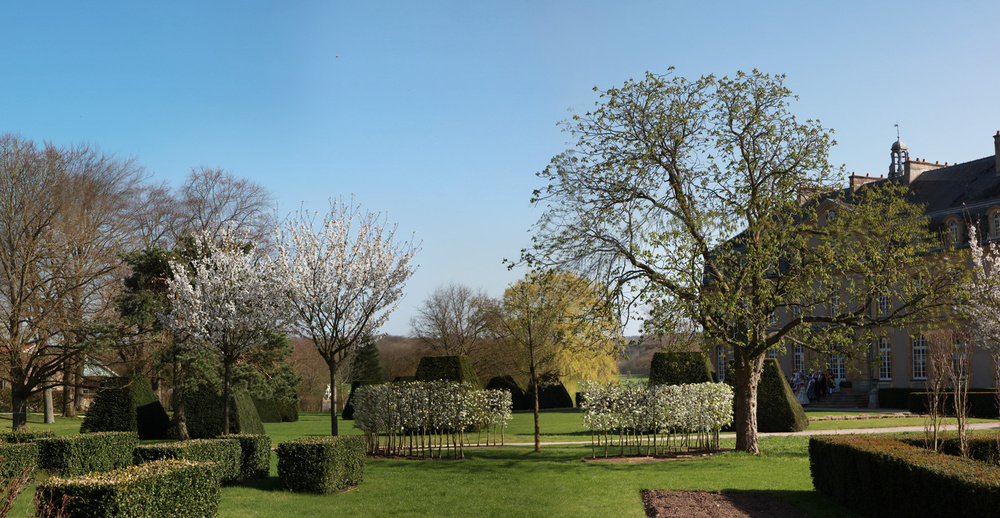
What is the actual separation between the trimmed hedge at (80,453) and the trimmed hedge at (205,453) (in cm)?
320

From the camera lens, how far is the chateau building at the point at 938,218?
116ft

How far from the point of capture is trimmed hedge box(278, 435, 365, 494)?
498 inches

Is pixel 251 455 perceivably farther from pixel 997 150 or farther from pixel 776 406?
pixel 997 150

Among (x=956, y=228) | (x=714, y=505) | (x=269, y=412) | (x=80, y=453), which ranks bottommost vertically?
(x=269, y=412)

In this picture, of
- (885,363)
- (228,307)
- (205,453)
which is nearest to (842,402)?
(885,363)

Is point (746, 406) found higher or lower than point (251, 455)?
higher

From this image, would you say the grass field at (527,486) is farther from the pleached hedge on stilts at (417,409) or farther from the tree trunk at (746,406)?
the pleached hedge on stilts at (417,409)

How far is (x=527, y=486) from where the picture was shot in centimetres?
1294

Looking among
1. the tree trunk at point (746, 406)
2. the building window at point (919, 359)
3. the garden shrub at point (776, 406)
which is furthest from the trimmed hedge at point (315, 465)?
the building window at point (919, 359)

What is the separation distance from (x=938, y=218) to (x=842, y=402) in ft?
35.1

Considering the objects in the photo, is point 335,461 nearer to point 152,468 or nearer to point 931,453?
point 152,468

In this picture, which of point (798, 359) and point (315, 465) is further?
point (798, 359)

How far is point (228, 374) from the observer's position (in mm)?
19844

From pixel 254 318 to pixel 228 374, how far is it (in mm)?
1641
